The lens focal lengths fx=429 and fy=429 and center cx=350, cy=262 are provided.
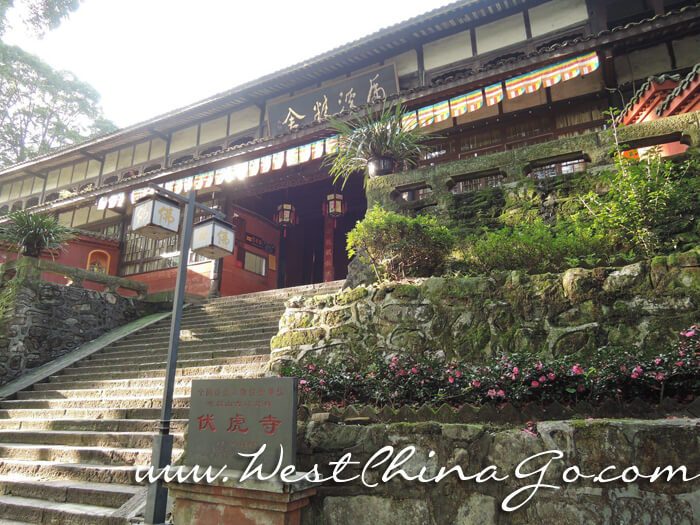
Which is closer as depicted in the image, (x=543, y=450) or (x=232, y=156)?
(x=543, y=450)

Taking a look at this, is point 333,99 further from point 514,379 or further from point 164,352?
point 514,379

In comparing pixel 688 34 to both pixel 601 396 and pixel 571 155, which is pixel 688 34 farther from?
pixel 601 396

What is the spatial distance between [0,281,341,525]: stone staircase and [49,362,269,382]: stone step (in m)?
0.02

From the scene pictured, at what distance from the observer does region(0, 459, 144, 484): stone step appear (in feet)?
15.5

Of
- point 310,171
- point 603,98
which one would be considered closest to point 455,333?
point 603,98

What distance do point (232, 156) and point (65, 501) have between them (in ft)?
31.0

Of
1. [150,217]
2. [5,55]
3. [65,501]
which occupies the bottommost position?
[65,501]

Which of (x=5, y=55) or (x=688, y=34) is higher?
(x=5, y=55)

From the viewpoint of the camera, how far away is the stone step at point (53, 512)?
3.99 m

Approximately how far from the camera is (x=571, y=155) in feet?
21.9

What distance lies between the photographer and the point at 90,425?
234 inches

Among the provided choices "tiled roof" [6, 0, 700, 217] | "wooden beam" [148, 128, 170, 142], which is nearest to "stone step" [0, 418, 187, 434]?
"tiled roof" [6, 0, 700, 217]

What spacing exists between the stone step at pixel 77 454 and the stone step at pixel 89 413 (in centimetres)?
57

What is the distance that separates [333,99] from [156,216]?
9.04 meters
